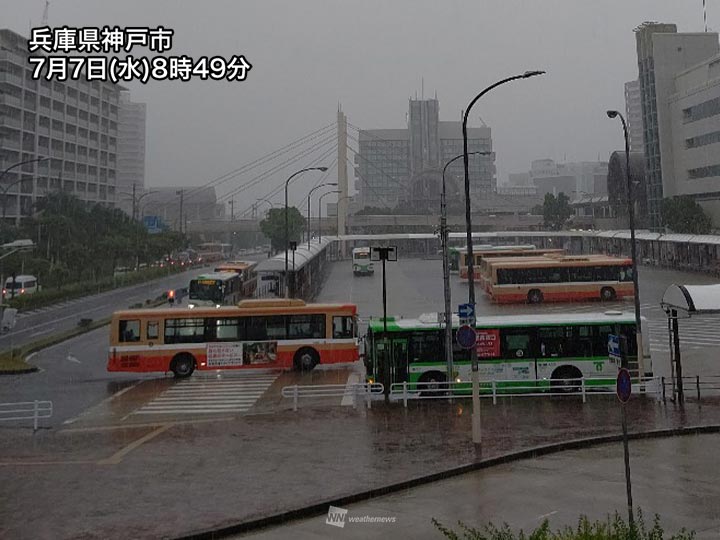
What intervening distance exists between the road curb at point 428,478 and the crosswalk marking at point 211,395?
22.1 ft

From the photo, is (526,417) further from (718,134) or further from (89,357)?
(718,134)

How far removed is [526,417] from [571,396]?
260cm

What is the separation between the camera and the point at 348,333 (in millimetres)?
20406

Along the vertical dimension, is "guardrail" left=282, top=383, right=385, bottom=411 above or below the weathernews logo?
above

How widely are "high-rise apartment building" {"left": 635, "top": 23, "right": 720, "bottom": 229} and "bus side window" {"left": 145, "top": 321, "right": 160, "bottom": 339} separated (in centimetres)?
5963

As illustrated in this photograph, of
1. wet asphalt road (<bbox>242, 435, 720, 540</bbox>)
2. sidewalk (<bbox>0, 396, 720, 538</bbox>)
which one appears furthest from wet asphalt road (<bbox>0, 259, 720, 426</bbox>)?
wet asphalt road (<bbox>242, 435, 720, 540</bbox>)

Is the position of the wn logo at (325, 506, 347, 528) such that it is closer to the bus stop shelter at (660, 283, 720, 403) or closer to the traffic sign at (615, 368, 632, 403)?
the traffic sign at (615, 368, 632, 403)

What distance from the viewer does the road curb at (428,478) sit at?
8289mm

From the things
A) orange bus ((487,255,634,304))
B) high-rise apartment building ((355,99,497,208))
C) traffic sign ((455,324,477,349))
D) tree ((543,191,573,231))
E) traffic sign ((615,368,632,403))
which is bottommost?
traffic sign ((615,368,632,403))

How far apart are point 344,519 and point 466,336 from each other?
4.85 meters

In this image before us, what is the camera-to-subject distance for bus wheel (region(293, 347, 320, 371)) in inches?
794

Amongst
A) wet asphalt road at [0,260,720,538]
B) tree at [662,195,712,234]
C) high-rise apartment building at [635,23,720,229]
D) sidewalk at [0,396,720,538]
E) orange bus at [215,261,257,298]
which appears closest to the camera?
sidewalk at [0,396,720,538]

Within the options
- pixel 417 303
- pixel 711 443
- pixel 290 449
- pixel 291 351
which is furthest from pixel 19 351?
pixel 711 443

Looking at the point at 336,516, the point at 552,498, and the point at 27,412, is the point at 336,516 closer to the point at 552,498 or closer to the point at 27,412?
the point at 552,498
